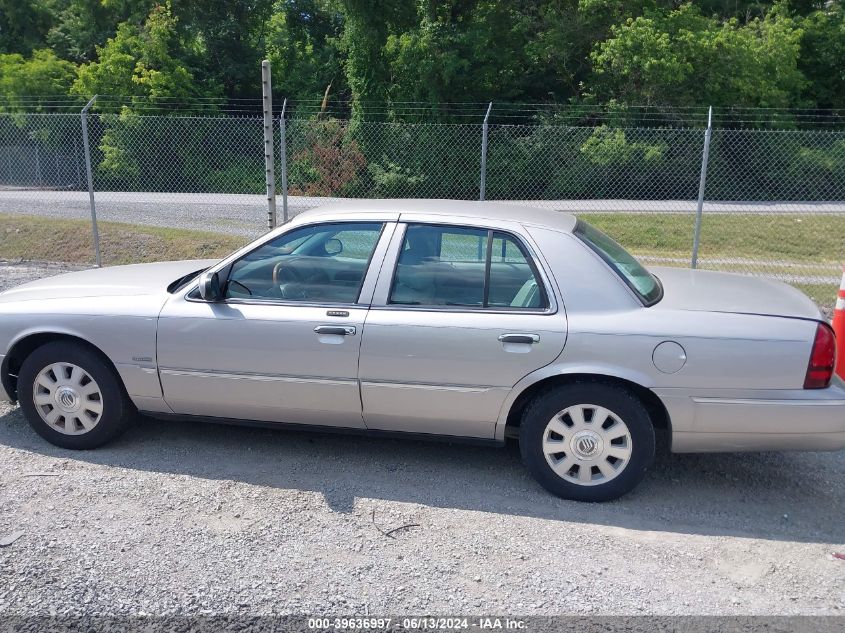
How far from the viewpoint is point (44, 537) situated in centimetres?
386

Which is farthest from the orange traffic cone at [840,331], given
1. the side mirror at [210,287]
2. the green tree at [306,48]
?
the green tree at [306,48]

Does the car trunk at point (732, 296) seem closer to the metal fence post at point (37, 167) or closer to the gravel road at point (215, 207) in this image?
the gravel road at point (215, 207)

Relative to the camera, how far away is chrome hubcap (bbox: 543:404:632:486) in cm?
420

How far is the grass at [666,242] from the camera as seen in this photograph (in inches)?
488

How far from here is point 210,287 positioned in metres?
4.52

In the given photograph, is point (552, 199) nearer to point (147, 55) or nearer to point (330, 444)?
point (147, 55)

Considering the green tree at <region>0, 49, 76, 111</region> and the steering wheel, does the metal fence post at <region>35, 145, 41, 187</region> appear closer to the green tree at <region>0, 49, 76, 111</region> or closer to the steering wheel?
the green tree at <region>0, 49, 76, 111</region>

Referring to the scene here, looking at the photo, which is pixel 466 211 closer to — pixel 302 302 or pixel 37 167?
pixel 302 302

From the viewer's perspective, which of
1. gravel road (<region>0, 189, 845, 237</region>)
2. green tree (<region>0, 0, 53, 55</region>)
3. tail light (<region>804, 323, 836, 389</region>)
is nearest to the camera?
tail light (<region>804, 323, 836, 389</region>)

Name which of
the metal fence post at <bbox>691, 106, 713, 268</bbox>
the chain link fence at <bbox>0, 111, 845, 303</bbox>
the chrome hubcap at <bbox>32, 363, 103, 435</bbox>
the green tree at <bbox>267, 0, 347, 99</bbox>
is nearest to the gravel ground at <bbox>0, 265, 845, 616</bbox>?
the chrome hubcap at <bbox>32, 363, 103, 435</bbox>

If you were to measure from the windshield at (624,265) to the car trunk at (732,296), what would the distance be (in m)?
0.07

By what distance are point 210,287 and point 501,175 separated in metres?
17.0

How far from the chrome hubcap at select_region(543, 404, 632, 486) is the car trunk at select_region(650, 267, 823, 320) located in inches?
27.4

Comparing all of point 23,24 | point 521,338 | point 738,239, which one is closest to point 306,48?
point 23,24
